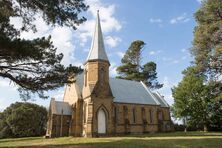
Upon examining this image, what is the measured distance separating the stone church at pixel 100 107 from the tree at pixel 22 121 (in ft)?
36.0

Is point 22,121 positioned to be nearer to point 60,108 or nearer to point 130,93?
point 60,108

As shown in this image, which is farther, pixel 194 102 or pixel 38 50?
pixel 194 102

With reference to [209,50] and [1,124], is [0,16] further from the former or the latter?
[1,124]

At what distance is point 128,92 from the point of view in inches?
1533

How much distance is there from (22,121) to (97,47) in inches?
890

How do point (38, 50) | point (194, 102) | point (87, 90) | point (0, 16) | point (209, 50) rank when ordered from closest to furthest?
→ 1. point (0, 16)
2. point (38, 50)
3. point (209, 50)
4. point (87, 90)
5. point (194, 102)

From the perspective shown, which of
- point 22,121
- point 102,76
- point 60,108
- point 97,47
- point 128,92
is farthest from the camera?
point 22,121

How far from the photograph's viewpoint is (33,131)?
149ft

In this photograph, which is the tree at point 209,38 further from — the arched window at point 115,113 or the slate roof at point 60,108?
the slate roof at point 60,108

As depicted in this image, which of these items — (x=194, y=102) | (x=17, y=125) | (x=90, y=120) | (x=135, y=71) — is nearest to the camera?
(x=90, y=120)

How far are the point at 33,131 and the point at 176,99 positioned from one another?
28144 millimetres

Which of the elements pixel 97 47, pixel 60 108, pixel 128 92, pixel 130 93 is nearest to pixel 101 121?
pixel 60 108

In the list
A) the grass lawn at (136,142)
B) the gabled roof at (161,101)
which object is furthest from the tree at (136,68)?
the grass lawn at (136,142)

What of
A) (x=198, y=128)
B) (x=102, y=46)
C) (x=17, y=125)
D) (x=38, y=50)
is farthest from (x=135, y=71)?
(x=38, y=50)
